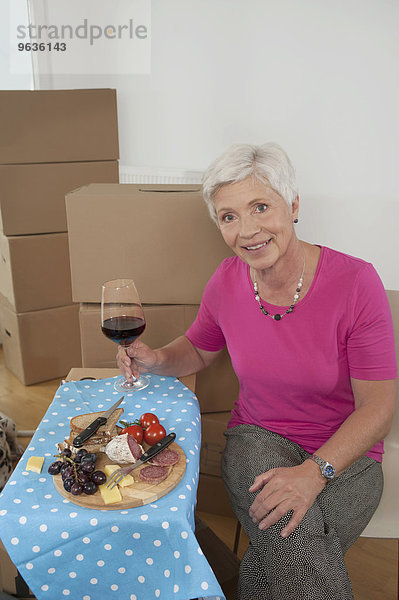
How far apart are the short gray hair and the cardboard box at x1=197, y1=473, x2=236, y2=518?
3.28ft

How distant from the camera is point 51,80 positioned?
9.95ft

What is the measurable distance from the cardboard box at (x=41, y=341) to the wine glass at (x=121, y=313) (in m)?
1.54

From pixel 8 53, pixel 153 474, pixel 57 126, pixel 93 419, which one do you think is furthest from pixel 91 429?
pixel 8 53

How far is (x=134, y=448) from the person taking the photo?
92 centimetres

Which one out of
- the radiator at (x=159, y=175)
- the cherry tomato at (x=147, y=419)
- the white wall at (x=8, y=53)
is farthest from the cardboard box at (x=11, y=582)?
the white wall at (x=8, y=53)

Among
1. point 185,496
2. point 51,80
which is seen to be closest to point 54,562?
point 185,496

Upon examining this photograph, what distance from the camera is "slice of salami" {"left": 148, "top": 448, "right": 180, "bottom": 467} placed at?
0.90 metres

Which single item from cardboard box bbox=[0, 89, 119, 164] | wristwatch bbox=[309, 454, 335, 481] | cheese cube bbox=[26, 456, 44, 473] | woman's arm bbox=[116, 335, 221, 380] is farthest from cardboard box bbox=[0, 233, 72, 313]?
wristwatch bbox=[309, 454, 335, 481]

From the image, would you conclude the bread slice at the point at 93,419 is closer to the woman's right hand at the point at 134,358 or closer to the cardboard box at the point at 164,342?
the woman's right hand at the point at 134,358

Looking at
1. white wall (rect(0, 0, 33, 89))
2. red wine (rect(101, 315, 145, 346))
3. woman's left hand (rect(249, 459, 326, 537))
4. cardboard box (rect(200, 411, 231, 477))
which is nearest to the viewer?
woman's left hand (rect(249, 459, 326, 537))

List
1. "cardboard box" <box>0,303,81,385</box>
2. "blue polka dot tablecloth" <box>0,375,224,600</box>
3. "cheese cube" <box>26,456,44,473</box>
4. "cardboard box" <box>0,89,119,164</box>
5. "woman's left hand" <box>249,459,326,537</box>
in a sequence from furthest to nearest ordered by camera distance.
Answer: "cardboard box" <box>0,303,81,385</box>, "cardboard box" <box>0,89,119,164</box>, "woman's left hand" <box>249,459,326,537</box>, "cheese cube" <box>26,456,44,473</box>, "blue polka dot tablecloth" <box>0,375,224,600</box>

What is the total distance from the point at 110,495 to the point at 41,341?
1936mm

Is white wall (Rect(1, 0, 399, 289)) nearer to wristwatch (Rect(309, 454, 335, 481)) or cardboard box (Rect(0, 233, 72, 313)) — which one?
cardboard box (Rect(0, 233, 72, 313))

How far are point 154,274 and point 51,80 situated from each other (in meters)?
2.04
